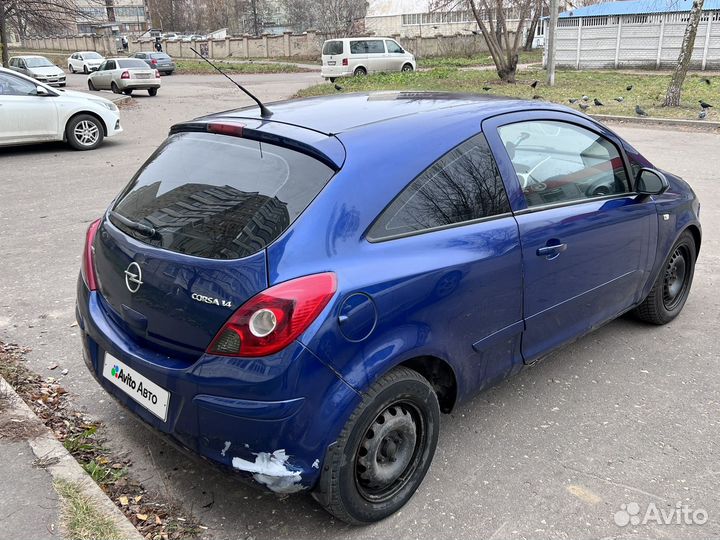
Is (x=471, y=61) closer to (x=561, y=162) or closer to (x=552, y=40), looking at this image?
(x=552, y=40)

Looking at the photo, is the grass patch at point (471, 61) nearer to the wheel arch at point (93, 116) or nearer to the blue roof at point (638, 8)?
the blue roof at point (638, 8)

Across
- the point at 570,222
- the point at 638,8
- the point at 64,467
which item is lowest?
the point at 64,467

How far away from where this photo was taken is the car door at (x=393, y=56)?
31016 millimetres

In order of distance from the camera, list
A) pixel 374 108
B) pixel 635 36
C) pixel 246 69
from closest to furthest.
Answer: pixel 374 108
pixel 635 36
pixel 246 69

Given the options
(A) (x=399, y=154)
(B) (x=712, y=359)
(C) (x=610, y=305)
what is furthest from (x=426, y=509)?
(B) (x=712, y=359)

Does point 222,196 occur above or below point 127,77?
above

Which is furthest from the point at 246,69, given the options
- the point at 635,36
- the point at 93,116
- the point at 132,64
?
the point at 93,116

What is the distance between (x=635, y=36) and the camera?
29.5 m

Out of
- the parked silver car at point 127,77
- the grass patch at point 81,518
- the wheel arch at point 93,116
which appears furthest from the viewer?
A: the parked silver car at point 127,77

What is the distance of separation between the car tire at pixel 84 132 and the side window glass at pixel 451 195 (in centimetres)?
1067

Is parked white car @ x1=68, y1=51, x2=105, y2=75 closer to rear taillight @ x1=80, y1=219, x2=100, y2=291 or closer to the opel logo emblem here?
rear taillight @ x1=80, y1=219, x2=100, y2=291

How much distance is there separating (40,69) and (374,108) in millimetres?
34220

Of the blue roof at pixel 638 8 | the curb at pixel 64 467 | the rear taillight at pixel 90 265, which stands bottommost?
the curb at pixel 64 467

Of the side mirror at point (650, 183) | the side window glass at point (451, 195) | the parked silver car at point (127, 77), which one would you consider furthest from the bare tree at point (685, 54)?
the parked silver car at point (127, 77)
